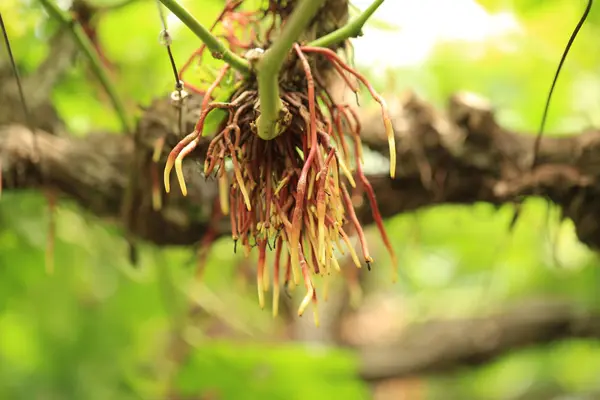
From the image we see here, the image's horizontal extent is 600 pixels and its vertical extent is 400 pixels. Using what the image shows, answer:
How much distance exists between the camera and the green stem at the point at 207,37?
0.39 m

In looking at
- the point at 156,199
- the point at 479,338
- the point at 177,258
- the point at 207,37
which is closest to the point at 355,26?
the point at 207,37

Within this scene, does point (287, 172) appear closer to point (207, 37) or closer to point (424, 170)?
point (207, 37)

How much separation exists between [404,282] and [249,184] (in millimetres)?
1694

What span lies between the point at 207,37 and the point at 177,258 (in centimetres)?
95

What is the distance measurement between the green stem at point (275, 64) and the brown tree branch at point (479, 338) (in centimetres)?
119

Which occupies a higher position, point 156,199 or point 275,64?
point 275,64

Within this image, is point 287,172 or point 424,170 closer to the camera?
point 287,172

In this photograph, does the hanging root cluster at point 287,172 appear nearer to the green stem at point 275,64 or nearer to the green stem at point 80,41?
the green stem at point 275,64

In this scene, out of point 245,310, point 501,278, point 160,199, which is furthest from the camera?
point 501,278

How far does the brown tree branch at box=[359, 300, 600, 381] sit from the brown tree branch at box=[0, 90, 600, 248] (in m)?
0.69

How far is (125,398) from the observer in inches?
49.4

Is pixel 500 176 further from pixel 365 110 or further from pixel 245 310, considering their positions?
pixel 245 310

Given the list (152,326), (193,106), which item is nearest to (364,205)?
(193,106)

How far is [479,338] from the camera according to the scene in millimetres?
1525
